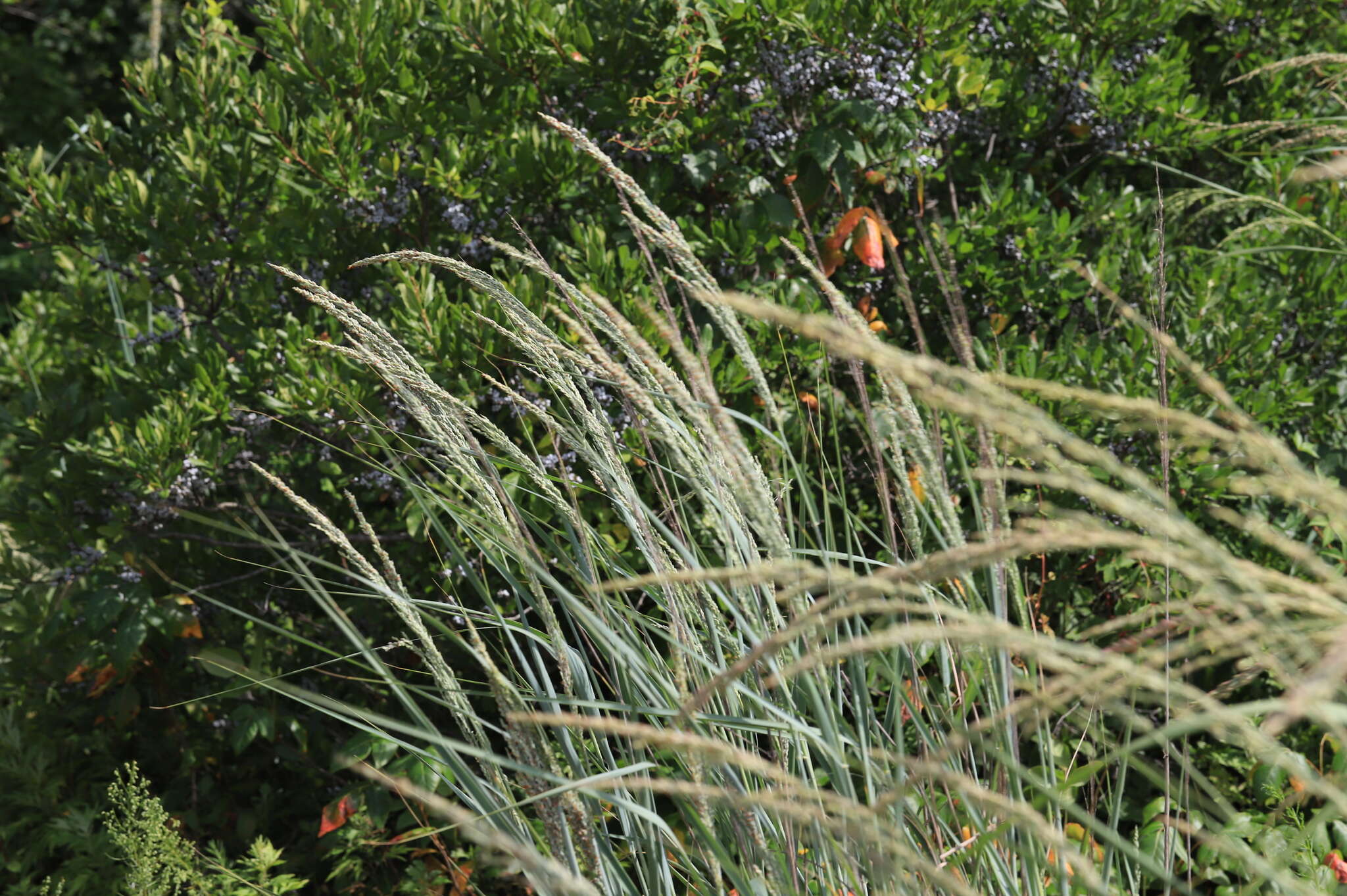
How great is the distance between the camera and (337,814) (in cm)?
218

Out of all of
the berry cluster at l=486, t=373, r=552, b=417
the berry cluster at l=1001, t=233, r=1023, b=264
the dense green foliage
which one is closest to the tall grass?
the berry cluster at l=486, t=373, r=552, b=417

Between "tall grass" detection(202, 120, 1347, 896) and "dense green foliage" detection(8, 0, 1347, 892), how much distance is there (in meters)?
0.70

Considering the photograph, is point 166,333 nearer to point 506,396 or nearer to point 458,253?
point 458,253

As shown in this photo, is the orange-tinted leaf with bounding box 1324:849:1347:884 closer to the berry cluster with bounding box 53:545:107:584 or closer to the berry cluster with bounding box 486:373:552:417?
the berry cluster with bounding box 486:373:552:417

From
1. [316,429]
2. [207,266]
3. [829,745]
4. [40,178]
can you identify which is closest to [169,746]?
[316,429]

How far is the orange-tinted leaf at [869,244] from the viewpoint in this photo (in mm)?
2178

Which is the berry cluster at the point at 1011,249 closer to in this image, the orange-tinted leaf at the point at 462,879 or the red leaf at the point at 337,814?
the orange-tinted leaf at the point at 462,879

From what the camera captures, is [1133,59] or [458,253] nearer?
[458,253]

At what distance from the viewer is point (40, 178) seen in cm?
239

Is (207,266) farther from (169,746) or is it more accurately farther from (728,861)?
(728,861)

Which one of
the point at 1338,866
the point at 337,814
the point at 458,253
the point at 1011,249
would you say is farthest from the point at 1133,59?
the point at 337,814

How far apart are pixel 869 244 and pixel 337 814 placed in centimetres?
160

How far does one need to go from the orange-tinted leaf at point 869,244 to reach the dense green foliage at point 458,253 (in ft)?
0.42

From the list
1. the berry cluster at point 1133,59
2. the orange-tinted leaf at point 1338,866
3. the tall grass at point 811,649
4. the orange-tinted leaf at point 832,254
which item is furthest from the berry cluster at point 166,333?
the orange-tinted leaf at point 1338,866
